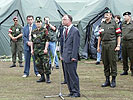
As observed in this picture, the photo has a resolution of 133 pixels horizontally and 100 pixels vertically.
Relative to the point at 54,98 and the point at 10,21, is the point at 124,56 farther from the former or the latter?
the point at 10,21

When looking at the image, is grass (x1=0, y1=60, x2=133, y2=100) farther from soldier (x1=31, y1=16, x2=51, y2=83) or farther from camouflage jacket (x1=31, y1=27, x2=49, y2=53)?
camouflage jacket (x1=31, y1=27, x2=49, y2=53)

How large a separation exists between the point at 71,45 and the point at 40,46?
2.19 metres

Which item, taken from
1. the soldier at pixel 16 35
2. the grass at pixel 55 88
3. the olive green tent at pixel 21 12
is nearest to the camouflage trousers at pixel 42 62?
the grass at pixel 55 88

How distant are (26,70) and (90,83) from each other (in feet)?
7.67

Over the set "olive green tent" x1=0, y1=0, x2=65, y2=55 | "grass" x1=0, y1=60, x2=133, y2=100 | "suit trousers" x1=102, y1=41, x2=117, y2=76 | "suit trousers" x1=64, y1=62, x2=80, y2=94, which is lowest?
"grass" x1=0, y1=60, x2=133, y2=100

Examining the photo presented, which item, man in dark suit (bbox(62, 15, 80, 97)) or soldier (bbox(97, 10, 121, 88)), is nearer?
man in dark suit (bbox(62, 15, 80, 97))

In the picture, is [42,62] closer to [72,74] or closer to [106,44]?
[106,44]

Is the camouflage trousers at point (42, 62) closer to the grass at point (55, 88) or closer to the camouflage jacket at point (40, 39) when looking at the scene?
the camouflage jacket at point (40, 39)

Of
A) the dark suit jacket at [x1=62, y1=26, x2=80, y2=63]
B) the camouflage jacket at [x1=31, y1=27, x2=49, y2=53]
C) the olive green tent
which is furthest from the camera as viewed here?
the olive green tent

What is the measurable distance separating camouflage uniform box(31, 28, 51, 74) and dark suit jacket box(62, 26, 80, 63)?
2.03 meters

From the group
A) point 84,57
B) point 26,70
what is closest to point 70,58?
point 26,70

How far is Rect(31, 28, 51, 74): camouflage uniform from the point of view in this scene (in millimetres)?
8945

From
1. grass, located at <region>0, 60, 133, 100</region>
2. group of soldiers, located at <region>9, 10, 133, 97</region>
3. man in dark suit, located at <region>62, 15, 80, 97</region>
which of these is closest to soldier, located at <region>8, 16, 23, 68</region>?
grass, located at <region>0, 60, 133, 100</region>

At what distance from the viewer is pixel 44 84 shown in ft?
29.0
